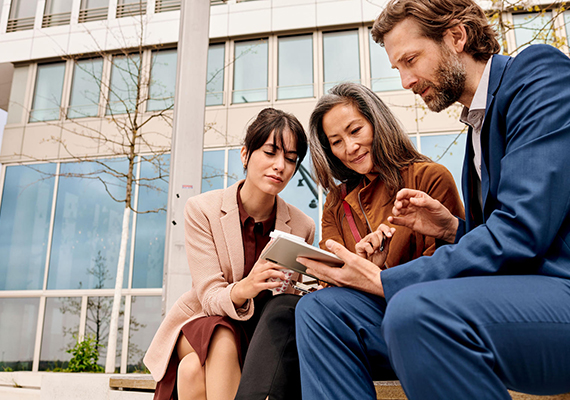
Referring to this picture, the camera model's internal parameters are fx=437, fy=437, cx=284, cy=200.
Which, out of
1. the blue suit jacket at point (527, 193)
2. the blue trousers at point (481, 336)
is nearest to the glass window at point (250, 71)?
the blue suit jacket at point (527, 193)

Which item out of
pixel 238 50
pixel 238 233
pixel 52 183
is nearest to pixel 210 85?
pixel 238 50

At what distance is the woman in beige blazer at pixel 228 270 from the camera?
1881mm

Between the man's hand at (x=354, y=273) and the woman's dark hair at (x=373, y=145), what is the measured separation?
69 centimetres

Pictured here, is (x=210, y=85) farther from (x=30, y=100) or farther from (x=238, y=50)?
(x=30, y=100)

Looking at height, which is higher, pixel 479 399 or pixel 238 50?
pixel 238 50

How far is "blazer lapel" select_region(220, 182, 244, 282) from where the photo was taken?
224 cm

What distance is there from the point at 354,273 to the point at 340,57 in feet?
29.2

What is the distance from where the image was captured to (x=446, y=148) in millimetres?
8609

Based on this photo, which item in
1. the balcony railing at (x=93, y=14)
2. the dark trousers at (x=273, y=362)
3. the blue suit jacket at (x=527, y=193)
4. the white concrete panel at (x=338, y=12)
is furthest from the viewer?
the balcony railing at (x=93, y=14)

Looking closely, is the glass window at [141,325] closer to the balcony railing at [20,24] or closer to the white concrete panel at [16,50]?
the white concrete panel at [16,50]

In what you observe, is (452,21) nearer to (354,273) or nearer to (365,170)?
(365,170)

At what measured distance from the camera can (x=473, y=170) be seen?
160cm

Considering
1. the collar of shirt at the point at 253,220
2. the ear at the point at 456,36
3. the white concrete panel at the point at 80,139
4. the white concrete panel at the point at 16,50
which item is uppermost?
the white concrete panel at the point at 16,50

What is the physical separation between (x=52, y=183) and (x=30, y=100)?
2279 mm
